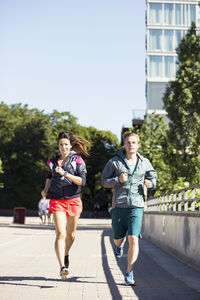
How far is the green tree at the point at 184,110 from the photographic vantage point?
121ft

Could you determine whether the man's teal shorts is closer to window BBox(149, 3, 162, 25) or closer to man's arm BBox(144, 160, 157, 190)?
man's arm BBox(144, 160, 157, 190)

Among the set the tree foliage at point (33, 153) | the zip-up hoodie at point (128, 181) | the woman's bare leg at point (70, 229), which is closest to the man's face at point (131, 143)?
the zip-up hoodie at point (128, 181)

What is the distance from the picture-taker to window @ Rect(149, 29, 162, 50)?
59.1 m

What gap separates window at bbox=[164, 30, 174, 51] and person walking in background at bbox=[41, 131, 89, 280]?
52.5m

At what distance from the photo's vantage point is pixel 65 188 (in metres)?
7.77

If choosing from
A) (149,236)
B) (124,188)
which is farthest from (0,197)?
(124,188)

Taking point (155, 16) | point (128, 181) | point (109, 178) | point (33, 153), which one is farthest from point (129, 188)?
point (33, 153)

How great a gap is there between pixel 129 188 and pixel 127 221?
0.44 m

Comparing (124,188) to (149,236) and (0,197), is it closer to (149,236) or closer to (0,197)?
(149,236)

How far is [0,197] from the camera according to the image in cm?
6975

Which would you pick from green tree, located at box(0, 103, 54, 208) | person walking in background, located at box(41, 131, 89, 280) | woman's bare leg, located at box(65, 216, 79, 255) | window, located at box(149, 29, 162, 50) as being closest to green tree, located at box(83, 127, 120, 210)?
green tree, located at box(0, 103, 54, 208)

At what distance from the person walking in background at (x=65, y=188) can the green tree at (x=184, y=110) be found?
28.7 metres

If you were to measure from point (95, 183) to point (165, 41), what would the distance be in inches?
769

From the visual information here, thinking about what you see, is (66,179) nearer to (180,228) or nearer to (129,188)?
(129,188)
